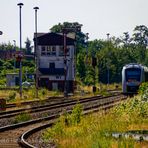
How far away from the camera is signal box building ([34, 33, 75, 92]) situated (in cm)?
7856

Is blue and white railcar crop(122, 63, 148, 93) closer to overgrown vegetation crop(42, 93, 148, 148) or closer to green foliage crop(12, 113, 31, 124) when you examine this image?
overgrown vegetation crop(42, 93, 148, 148)

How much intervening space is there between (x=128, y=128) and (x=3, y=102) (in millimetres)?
16720

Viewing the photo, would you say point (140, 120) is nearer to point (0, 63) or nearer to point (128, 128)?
point (128, 128)

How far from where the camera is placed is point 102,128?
17.3 meters

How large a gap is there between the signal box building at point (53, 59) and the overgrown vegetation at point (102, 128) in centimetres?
5373

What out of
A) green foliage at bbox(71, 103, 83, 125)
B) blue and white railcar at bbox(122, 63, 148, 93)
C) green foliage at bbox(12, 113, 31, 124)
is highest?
blue and white railcar at bbox(122, 63, 148, 93)

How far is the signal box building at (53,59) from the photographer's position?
78.6 metres

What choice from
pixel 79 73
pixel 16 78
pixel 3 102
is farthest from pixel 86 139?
pixel 79 73

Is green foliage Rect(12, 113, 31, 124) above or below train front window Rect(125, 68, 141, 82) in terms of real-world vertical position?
below

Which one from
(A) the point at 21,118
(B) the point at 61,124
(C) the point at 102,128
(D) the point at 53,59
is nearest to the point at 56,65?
(D) the point at 53,59

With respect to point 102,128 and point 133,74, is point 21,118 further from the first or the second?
point 133,74

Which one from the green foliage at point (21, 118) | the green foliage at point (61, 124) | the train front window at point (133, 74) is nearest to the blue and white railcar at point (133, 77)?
the train front window at point (133, 74)

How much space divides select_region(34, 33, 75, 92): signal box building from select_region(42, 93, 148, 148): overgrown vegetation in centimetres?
5373

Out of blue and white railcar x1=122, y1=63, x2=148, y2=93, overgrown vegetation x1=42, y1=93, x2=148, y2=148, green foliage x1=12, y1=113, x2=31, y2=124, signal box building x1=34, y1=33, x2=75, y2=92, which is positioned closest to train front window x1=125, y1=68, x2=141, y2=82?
blue and white railcar x1=122, y1=63, x2=148, y2=93
